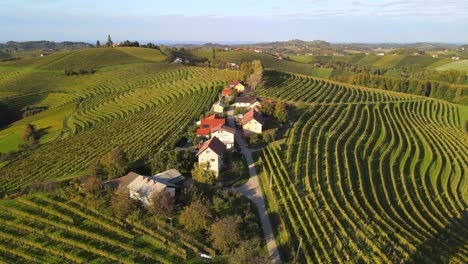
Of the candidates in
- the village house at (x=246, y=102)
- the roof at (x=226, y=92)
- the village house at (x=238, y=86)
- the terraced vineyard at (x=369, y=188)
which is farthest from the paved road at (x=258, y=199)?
the village house at (x=238, y=86)

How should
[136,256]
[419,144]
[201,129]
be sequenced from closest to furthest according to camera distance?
[136,256]
[201,129]
[419,144]

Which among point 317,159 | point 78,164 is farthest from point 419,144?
point 78,164

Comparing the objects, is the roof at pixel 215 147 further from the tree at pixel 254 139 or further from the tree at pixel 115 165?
the tree at pixel 115 165

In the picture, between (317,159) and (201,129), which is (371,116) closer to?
(317,159)

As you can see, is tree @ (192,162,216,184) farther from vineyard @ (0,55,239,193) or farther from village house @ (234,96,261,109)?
village house @ (234,96,261,109)

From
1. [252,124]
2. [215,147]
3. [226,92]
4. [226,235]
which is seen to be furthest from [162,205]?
[226,92]

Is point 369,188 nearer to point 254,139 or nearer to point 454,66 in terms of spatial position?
point 254,139
